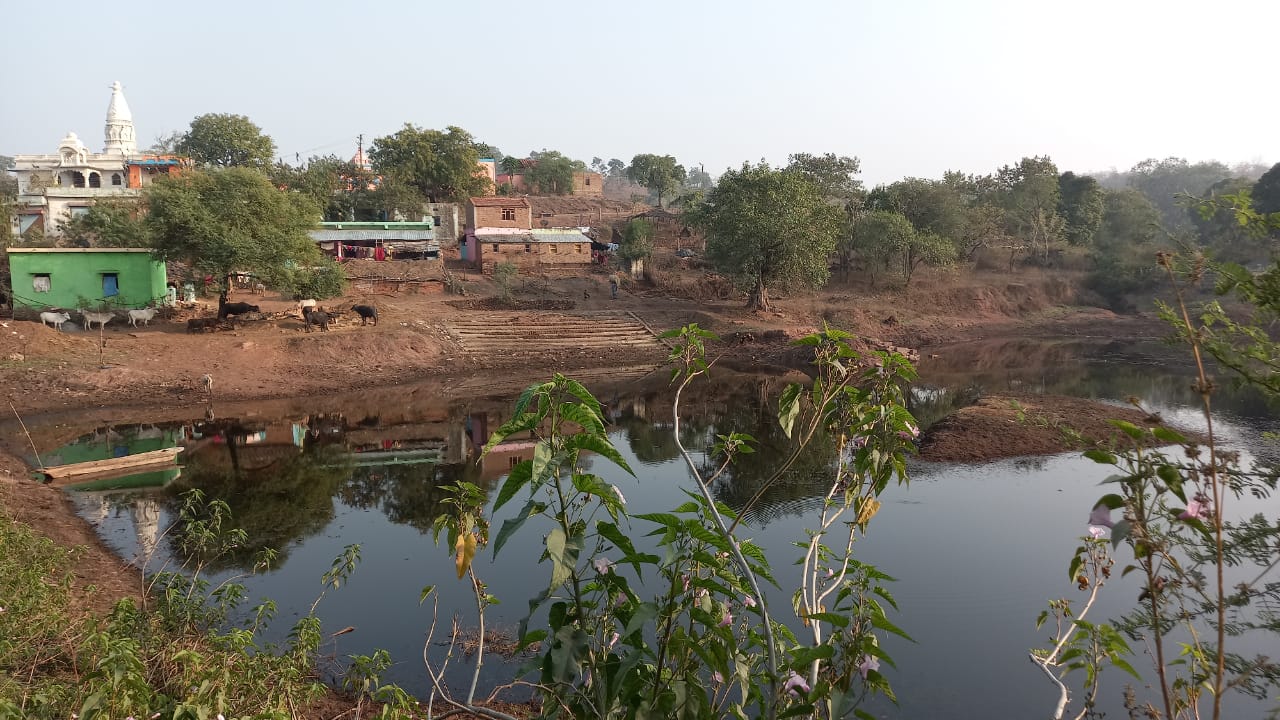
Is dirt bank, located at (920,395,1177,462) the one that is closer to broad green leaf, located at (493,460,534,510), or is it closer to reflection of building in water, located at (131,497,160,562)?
reflection of building in water, located at (131,497,160,562)

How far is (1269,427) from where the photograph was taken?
1964cm

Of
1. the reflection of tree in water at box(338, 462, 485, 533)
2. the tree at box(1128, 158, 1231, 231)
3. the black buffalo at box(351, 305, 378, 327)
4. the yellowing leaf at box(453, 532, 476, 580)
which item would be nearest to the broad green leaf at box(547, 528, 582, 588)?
the yellowing leaf at box(453, 532, 476, 580)

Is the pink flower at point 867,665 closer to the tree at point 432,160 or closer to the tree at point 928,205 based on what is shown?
the tree at point 928,205

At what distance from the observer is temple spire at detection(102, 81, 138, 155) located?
178ft

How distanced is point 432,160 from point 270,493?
110 ft

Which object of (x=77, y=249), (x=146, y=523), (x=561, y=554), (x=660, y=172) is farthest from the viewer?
(x=660, y=172)

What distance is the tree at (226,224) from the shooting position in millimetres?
22906

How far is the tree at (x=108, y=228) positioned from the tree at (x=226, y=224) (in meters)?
3.98

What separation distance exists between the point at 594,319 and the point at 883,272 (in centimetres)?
1678

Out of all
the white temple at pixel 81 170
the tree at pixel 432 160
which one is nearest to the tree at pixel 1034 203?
the tree at pixel 432 160

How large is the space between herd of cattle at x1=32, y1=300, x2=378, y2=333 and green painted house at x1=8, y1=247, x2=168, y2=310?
0.88 metres

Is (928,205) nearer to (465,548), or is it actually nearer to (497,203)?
(497,203)

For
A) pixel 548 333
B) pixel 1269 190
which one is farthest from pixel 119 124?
pixel 1269 190

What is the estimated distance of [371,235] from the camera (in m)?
36.8
